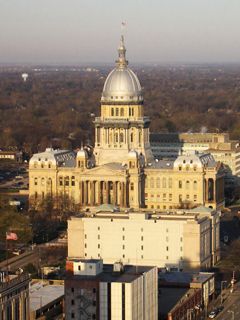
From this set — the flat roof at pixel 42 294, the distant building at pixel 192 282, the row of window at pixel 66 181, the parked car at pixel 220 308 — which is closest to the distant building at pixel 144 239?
the distant building at pixel 192 282

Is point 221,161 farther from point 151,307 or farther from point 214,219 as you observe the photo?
point 151,307

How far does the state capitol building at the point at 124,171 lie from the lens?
363 ft

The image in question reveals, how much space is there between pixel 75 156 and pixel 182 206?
11.6 m

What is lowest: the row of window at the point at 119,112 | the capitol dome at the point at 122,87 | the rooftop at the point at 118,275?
the rooftop at the point at 118,275

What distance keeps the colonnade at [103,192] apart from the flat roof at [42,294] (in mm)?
30416

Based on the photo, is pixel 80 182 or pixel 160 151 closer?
pixel 80 182

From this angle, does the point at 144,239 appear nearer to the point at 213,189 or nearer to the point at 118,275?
the point at 118,275

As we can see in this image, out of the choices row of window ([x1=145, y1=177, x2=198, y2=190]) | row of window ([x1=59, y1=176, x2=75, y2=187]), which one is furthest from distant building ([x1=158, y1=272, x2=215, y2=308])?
row of window ([x1=59, y1=176, x2=75, y2=187])

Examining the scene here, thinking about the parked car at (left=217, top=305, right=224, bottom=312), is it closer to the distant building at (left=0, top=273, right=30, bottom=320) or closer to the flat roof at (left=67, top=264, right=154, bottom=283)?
the flat roof at (left=67, top=264, right=154, bottom=283)

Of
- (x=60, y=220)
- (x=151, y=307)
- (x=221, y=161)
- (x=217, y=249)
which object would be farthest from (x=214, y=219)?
(x=221, y=161)

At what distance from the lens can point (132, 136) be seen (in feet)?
374

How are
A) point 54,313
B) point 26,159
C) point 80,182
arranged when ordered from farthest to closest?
point 26,159 < point 80,182 < point 54,313

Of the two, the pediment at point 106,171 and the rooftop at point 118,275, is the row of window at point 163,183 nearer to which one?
the pediment at point 106,171

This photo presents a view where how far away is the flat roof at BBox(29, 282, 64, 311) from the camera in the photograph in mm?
74562
